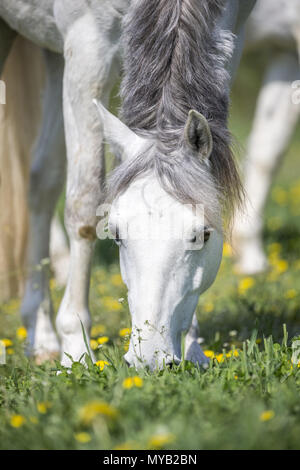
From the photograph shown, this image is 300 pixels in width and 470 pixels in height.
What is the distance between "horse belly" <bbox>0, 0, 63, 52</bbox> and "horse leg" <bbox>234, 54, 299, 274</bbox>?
2.64 m

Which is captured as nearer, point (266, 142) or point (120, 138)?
point (120, 138)

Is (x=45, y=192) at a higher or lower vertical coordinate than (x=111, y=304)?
higher

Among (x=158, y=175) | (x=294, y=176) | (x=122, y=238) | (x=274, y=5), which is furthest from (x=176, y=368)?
(x=294, y=176)

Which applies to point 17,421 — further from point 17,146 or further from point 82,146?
point 17,146

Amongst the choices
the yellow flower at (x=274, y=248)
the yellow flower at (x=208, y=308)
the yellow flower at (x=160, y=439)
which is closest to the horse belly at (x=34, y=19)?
the yellow flower at (x=208, y=308)

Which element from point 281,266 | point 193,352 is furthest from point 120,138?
point 281,266

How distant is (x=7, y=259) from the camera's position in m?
4.50

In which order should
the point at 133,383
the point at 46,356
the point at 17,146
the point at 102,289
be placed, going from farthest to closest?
the point at 102,289
the point at 17,146
the point at 46,356
the point at 133,383

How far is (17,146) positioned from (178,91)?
86.7 inches

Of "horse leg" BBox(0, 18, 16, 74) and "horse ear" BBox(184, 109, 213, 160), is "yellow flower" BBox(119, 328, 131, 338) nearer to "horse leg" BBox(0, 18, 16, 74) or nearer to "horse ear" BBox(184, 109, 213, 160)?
"horse ear" BBox(184, 109, 213, 160)

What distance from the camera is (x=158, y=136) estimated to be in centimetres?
249

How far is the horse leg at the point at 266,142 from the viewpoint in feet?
18.6

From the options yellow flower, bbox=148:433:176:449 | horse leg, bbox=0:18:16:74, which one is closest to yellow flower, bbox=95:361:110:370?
yellow flower, bbox=148:433:176:449

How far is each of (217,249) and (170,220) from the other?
31cm
